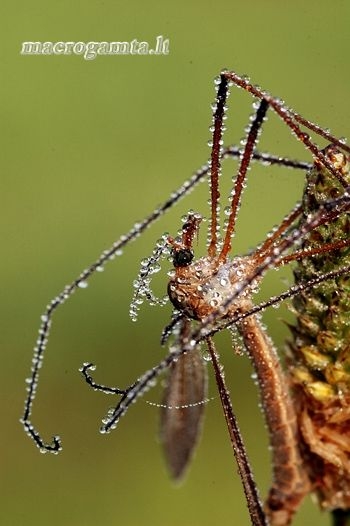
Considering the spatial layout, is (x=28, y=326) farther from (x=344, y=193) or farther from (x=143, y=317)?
(x=344, y=193)

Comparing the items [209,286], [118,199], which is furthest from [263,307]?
[118,199]

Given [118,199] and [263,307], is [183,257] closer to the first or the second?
[263,307]

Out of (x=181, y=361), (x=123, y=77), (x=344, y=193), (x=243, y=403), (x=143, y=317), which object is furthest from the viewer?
(x=123, y=77)

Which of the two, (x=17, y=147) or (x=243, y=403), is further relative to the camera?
(x=17, y=147)

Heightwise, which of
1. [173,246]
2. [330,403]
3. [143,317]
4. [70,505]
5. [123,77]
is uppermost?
[123,77]

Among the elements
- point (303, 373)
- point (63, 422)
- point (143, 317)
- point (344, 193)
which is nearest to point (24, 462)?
point (63, 422)

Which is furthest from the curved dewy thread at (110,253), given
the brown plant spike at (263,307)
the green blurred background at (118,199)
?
the green blurred background at (118,199)

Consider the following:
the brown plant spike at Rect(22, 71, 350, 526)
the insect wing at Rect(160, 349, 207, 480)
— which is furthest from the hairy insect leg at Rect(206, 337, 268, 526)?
the insect wing at Rect(160, 349, 207, 480)

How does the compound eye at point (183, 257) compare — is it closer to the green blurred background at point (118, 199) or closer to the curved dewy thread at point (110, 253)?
the curved dewy thread at point (110, 253)

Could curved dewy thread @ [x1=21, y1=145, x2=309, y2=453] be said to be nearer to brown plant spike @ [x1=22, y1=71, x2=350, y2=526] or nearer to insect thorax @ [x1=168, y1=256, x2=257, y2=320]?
brown plant spike @ [x1=22, y1=71, x2=350, y2=526]
